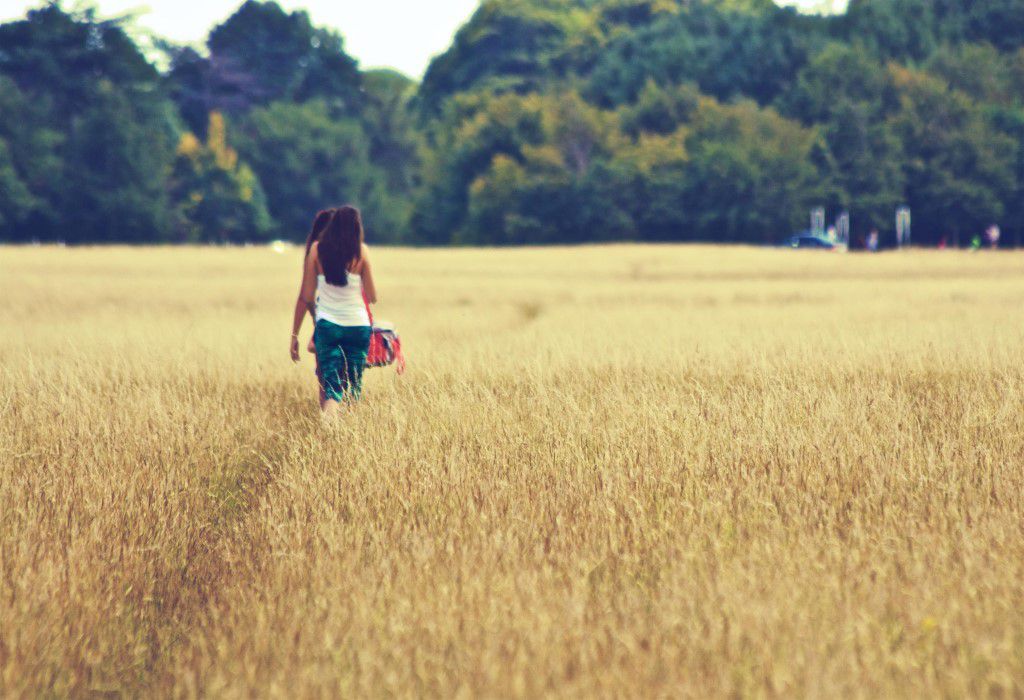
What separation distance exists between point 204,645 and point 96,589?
3.02ft

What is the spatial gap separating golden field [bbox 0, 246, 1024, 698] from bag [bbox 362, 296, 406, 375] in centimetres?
36

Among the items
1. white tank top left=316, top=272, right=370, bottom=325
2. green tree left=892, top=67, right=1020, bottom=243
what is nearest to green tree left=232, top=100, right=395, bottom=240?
green tree left=892, top=67, right=1020, bottom=243

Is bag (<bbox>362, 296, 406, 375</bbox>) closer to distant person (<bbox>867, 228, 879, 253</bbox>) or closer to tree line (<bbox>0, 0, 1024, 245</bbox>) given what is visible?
distant person (<bbox>867, 228, 879, 253</bbox>)

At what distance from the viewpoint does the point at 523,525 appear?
5828 mm

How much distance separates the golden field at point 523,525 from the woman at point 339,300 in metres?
0.38

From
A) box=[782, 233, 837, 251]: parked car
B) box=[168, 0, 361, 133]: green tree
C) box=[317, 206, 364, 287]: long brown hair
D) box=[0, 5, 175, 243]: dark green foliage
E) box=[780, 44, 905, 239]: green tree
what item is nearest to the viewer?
box=[317, 206, 364, 287]: long brown hair

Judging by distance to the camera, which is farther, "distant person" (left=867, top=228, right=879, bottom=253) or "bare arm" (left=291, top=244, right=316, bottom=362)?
"distant person" (left=867, top=228, right=879, bottom=253)

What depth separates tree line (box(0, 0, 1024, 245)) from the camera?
63.9m

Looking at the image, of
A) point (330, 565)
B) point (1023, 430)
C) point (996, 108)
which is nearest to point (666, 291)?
point (1023, 430)

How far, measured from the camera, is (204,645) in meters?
4.30

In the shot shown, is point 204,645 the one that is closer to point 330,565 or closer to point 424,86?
point 330,565

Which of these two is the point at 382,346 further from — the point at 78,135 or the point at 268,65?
the point at 268,65

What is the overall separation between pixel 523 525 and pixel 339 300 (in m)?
3.14

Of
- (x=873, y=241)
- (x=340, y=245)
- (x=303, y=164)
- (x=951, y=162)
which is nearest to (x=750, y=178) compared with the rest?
(x=873, y=241)
